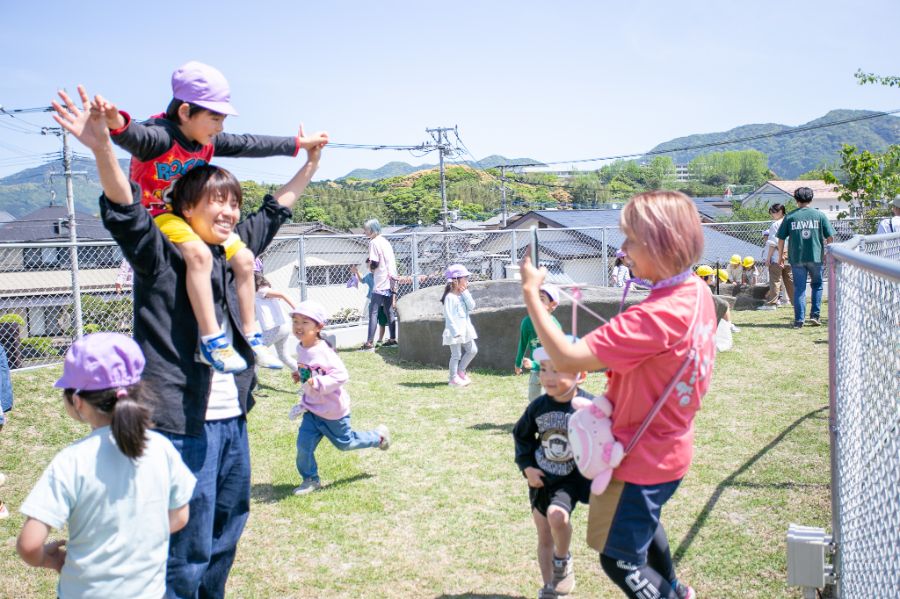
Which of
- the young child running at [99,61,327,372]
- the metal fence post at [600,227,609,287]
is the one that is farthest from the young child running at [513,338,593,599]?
the metal fence post at [600,227,609,287]

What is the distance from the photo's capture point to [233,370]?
2.41m

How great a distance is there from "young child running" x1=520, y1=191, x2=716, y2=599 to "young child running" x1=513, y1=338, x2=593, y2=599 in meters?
0.82

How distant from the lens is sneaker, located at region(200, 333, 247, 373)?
2.36 meters

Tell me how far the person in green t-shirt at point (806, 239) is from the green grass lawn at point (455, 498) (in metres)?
3.17

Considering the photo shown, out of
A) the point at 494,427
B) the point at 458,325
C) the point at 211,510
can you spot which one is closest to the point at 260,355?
the point at 211,510

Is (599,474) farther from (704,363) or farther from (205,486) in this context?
(205,486)

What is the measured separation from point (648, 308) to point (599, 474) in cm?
56

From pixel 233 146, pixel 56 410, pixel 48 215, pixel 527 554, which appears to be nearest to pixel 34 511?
pixel 233 146

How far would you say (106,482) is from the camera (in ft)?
6.91

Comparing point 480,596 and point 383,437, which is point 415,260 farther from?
point 480,596

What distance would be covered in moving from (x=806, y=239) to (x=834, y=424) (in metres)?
8.39

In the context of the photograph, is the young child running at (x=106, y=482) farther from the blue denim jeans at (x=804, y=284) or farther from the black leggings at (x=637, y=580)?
the blue denim jeans at (x=804, y=284)

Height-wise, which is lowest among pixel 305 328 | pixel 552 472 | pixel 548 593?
pixel 548 593

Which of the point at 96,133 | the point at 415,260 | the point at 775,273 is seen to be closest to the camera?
the point at 96,133
